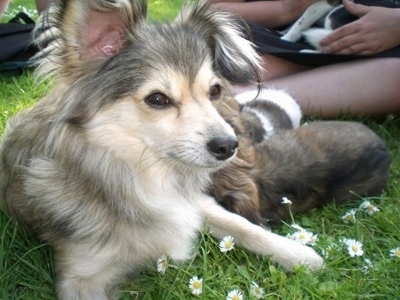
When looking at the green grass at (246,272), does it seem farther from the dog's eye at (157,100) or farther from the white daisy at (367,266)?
the dog's eye at (157,100)

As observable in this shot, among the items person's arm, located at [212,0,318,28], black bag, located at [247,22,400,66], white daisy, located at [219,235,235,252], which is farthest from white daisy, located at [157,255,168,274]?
person's arm, located at [212,0,318,28]

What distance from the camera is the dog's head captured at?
2.04 meters

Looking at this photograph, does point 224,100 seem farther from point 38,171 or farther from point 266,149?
point 38,171

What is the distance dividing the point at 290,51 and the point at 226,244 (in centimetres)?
187

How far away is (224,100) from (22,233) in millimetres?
1080

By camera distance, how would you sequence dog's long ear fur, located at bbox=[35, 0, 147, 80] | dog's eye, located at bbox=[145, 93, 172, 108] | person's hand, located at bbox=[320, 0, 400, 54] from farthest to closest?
1. person's hand, located at bbox=[320, 0, 400, 54]
2. dog's eye, located at bbox=[145, 93, 172, 108]
3. dog's long ear fur, located at bbox=[35, 0, 147, 80]

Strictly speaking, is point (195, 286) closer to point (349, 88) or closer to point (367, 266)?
point (367, 266)

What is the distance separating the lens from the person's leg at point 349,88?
3.59 m

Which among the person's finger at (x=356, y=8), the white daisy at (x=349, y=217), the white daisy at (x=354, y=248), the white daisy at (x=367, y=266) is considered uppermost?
the person's finger at (x=356, y=8)

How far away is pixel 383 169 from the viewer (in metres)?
2.85

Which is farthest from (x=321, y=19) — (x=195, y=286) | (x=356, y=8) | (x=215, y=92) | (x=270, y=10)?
(x=195, y=286)

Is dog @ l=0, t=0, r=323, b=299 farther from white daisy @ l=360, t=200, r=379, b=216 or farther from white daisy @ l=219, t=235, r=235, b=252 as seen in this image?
white daisy @ l=360, t=200, r=379, b=216

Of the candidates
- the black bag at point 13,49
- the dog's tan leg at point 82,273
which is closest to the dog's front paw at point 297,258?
the dog's tan leg at point 82,273

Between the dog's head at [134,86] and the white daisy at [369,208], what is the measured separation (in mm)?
965
